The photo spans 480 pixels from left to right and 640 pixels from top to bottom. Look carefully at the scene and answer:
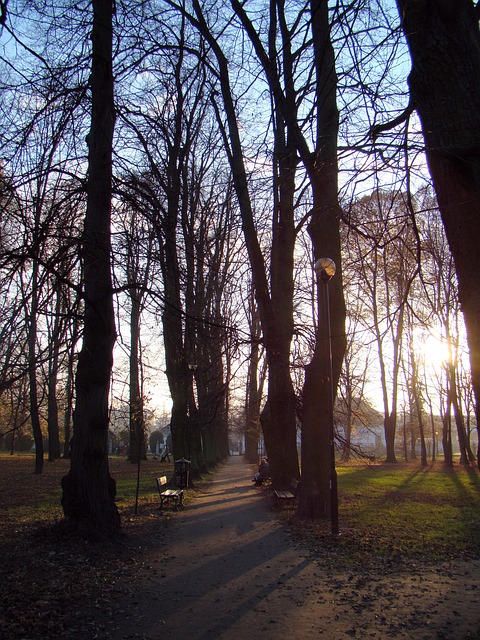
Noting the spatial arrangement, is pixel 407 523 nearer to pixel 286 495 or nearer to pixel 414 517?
pixel 414 517

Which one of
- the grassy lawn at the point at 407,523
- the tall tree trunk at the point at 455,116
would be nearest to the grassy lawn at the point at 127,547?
the grassy lawn at the point at 407,523

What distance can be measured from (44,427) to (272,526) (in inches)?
1833

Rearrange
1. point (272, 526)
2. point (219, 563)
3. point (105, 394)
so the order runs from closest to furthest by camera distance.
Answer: point (219, 563), point (105, 394), point (272, 526)

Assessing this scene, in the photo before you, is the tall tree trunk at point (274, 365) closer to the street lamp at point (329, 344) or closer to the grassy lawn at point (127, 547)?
the grassy lawn at point (127, 547)

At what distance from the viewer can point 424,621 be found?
15.5 ft

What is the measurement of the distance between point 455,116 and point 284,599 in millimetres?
4944

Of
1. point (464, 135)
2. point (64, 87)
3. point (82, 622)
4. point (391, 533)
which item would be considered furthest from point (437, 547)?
point (64, 87)

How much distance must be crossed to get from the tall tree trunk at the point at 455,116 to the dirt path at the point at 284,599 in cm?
251

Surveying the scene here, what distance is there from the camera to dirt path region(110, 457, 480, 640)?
4.54m

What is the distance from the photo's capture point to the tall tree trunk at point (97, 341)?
302 inches

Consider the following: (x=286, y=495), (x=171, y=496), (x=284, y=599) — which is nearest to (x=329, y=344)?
(x=286, y=495)

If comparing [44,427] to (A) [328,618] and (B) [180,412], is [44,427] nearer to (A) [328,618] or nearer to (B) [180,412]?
(B) [180,412]

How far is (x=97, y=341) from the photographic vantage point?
26.8 ft

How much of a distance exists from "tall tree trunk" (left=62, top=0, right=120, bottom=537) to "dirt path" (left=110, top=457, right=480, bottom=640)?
1.27 meters
